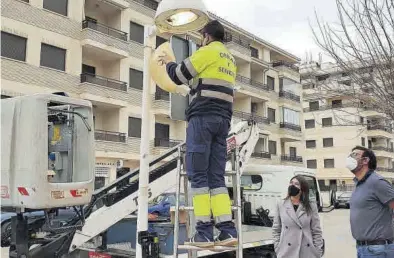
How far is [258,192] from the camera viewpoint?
35.7ft

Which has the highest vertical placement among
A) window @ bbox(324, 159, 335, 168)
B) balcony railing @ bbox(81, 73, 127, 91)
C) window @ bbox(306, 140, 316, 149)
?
balcony railing @ bbox(81, 73, 127, 91)

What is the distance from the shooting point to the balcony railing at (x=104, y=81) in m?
24.3

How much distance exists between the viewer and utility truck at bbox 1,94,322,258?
429 centimetres

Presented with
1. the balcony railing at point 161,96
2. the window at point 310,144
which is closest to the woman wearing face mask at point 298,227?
the balcony railing at point 161,96

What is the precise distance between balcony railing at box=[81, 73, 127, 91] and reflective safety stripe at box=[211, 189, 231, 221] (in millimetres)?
21729

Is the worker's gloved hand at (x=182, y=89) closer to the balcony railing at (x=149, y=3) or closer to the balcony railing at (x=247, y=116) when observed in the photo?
the balcony railing at (x=149, y=3)

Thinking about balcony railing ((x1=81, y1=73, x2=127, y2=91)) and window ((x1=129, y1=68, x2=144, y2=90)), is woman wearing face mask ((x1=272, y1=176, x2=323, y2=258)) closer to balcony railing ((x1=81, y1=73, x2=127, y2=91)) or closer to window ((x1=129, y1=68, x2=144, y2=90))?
balcony railing ((x1=81, y1=73, x2=127, y2=91))

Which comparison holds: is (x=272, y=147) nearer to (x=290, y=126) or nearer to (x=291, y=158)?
(x=291, y=158)

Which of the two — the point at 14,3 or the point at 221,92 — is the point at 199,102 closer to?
the point at 221,92

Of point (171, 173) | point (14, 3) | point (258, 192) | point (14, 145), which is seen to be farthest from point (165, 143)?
point (14, 145)

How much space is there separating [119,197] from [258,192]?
5.47m

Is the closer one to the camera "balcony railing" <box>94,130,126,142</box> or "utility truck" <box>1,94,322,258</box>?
"utility truck" <box>1,94,322,258</box>

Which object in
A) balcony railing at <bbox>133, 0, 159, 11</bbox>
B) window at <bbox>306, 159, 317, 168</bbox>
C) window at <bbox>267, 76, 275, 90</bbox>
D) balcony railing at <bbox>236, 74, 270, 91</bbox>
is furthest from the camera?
window at <bbox>306, 159, 317, 168</bbox>

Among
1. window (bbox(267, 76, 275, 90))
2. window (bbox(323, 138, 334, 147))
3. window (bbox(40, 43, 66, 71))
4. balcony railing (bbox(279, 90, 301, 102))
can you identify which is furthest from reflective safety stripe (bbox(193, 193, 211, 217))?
window (bbox(323, 138, 334, 147))
